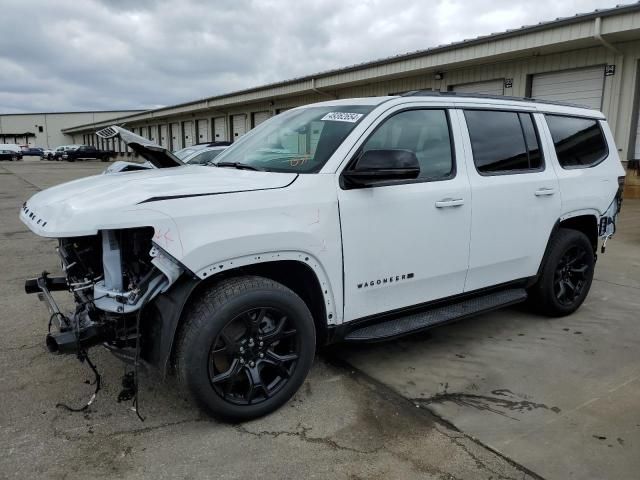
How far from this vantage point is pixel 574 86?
13102 mm

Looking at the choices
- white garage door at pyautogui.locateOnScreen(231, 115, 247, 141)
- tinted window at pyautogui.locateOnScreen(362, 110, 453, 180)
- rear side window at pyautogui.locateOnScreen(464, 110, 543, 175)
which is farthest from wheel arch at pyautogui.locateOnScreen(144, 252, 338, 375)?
white garage door at pyautogui.locateOnScreen(231, 115, 247, 141)

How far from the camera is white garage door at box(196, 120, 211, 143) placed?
34125mm

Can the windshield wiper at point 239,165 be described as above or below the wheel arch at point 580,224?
above

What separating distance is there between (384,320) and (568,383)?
4.42 feet

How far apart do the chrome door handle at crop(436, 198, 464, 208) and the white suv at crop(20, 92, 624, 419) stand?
0.05 ft

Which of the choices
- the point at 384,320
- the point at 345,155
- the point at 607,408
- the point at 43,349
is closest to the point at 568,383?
the point at 607,408

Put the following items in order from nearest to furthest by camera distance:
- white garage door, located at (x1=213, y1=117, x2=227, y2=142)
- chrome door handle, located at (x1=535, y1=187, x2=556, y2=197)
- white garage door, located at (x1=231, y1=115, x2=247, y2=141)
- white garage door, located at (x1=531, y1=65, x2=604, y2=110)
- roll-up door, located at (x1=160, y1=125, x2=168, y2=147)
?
chrome door handle, located at (x1=535, y1=187, x2=556, y2=197) < white garage door, located at (x1=531, y1=65, x2=604, y2=110) < white garage door, located at (x1=231, y1=115, x2=247, y2=141) < white garage door, located at (x1=213, y1=117, x2=227, y2=142) < roll-up door, located at (x1=160, y1=125, x2=168, y2=147)

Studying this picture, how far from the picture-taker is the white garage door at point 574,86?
12703 mm

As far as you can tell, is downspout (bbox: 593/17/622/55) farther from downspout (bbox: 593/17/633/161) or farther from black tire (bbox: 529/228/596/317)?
black tire (bbox: 529/228/596/317)

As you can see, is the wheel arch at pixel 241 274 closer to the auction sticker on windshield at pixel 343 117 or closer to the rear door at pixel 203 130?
the auction sticker on windshield at pixel 343 117

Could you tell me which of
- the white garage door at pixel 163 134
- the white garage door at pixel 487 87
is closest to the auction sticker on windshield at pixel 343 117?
the white garage door at pixel 487 87

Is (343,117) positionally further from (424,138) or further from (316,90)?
(316,90)

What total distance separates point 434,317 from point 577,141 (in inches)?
94.2

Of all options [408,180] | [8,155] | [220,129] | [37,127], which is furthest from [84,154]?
[408,180]
